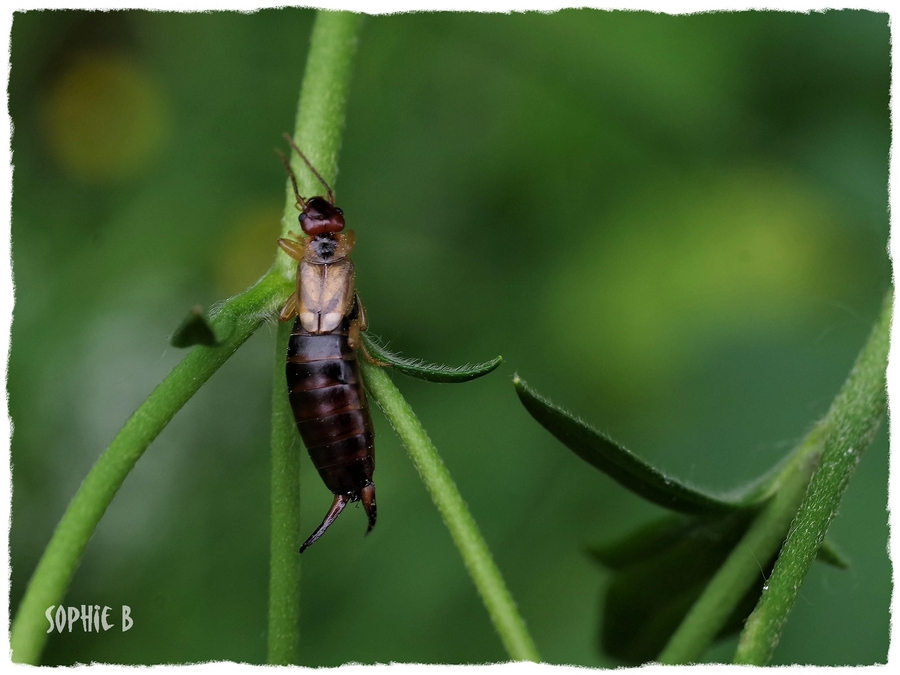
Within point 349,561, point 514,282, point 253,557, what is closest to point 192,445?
point 253,557

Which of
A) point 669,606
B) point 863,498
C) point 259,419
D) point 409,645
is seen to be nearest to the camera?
point 669,606

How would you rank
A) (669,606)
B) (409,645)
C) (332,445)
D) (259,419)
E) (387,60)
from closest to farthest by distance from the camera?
(332,445) < (669,606) < (409,645) < (259,419) < (387,60)

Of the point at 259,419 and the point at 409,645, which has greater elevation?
the point at 259,419

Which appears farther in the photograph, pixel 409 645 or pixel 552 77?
pixel 552 77

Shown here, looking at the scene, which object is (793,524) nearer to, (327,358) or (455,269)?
(327,358)

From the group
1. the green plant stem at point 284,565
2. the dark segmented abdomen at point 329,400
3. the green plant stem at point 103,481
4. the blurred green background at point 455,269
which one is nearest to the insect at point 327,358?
the dark segmented abdomen at point 329,400

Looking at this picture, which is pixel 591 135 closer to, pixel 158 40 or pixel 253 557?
pixel 158 40

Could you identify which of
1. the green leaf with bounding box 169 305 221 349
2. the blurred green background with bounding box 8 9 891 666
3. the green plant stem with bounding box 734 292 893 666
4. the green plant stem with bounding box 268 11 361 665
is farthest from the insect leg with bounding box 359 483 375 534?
the blurred green background with bounding box 8 9 891 666

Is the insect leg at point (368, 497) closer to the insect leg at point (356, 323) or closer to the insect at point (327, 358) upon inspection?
the insect at point (327, 358)
